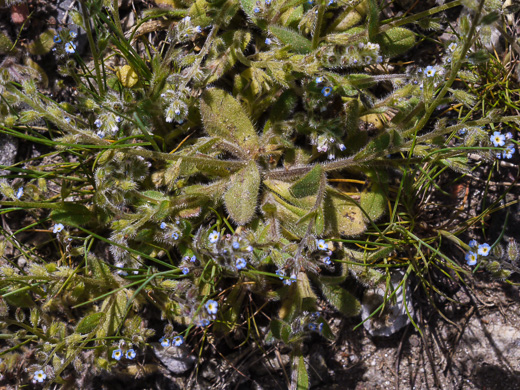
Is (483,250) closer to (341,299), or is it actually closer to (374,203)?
(374,203)

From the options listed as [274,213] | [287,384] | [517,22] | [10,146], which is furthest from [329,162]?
[10,146]

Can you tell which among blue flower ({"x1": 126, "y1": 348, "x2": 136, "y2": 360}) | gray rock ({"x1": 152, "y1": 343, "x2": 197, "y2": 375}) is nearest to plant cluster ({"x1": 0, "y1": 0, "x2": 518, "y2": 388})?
blue flower ({"x1": 126, "y1": 348, "x2": 136, "y2": 360})

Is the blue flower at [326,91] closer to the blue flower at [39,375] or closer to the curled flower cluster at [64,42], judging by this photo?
the curled flower cluster at [64,42]

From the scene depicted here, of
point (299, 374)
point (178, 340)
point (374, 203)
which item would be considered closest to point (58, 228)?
point (178, 340)

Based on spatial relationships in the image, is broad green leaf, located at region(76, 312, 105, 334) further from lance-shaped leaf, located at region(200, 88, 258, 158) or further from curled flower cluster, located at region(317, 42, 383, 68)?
curled flower cluster, located at region(317, 42, 383, 68)

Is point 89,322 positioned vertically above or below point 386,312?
below

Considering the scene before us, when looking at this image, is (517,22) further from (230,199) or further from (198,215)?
(198,215)
